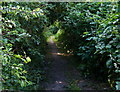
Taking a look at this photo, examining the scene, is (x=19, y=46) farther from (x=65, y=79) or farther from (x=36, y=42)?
(x=65, y=79)

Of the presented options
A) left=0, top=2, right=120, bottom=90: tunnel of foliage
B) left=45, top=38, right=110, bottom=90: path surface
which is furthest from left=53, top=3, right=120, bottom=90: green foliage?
left=45, top=38, right=110, bottom=90: path surface

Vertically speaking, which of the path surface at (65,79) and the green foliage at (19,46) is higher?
the green foliage at (19,46)

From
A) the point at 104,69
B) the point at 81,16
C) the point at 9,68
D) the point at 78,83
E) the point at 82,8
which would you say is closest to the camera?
the point at 9,68

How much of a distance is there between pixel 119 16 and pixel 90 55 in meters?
1.43

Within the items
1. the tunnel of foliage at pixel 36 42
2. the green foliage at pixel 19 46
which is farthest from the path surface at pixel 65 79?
the green foliage at pixel 19 46

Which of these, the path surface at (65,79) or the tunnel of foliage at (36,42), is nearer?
the tunnel of foliage at (36,42)

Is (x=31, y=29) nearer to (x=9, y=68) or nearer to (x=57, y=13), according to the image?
(x=9, y=68)

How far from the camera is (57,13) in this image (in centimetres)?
636

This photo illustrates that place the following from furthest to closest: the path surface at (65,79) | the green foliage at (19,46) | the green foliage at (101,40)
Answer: the path surface at (65,79), the green foliage at (101,40), the green foliage at (19,46)

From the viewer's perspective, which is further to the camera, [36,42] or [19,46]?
[36,42]

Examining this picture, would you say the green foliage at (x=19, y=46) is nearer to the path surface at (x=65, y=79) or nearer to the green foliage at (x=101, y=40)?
the path surface at (x=65, y=79)

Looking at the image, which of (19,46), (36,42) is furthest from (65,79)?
(19,46)

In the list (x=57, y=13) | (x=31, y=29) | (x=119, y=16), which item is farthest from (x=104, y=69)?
(x=57, y=13)

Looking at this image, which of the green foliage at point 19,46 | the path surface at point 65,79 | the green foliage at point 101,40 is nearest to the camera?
the green foliage at point 19,46
